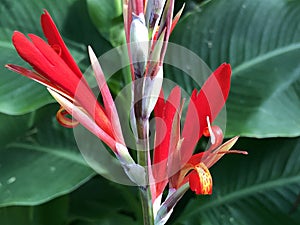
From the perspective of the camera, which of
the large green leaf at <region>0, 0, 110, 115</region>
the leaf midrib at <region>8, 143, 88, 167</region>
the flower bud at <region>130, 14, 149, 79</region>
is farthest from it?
the leaf midrib at <region>8, 143, 88, 167</region>

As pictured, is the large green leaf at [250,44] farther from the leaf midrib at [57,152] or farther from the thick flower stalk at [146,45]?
the thick flower stalk at [146,45]

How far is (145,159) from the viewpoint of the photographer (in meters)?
0.53

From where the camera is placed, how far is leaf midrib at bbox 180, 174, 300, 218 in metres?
0.97

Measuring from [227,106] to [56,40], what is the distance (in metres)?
0.47

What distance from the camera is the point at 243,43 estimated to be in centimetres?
96

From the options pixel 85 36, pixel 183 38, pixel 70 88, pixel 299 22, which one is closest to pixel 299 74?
pixel 299 22

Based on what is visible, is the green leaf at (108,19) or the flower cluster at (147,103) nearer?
the flower cluster at (147,103)

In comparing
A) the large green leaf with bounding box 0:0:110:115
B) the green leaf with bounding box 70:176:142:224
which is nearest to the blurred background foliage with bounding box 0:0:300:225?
the large green leaf with bounding box 0:0:110:115

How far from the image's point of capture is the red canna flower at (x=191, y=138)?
52 centimetres

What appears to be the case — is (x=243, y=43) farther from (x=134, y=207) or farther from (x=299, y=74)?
(x=134, y=207)

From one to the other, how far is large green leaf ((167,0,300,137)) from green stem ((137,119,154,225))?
39 cm

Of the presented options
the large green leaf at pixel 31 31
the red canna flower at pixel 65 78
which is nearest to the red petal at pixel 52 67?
the red canna flower at pixel 65 78

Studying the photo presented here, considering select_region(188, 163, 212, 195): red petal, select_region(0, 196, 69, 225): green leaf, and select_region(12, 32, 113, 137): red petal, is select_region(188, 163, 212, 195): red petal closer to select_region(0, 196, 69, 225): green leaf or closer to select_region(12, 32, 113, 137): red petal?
select_region(12, 32, 113, 137): red petal

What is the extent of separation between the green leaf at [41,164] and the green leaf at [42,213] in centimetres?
13
